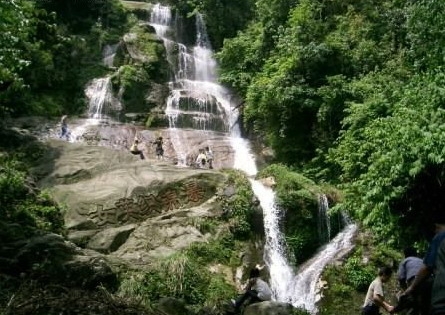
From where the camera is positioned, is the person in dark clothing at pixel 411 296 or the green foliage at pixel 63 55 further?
the green foliage at pixel 63 55

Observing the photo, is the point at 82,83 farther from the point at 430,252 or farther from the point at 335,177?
the point at 430,252

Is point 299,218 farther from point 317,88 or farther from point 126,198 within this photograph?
point 317,88

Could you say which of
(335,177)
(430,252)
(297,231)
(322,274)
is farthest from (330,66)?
(430,252)

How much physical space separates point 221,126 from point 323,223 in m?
9.53

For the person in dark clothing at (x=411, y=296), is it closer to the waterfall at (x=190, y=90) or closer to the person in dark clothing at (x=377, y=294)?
the person in dark clothing at (x=377, y=294)

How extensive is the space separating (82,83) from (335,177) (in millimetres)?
13320

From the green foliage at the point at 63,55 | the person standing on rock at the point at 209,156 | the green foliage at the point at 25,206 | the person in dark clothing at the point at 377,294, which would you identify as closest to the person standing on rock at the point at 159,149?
the person standing on rock at the point at 209,156

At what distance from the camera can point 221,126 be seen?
2419 cm

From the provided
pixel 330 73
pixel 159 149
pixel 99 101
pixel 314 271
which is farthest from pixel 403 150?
pixel 99 101

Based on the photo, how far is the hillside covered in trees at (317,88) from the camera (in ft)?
26.0

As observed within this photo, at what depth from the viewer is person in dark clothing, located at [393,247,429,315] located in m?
5.20

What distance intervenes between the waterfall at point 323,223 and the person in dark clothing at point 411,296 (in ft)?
31.3

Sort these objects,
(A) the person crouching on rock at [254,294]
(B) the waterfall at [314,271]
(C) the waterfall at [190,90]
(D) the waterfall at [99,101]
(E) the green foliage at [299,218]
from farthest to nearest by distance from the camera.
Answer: (C) the waterfall at [190,90]
(D) the waterfall at [99,101]
(E) the green foliage at [299,218]
(B) the waterfall at [314,271]
(A) the person crouching on rock at [254,294]

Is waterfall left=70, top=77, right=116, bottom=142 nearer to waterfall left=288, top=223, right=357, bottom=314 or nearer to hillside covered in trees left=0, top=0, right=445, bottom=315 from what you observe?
hillside covered in trees left=0, top=0, right=445, bottom=315
